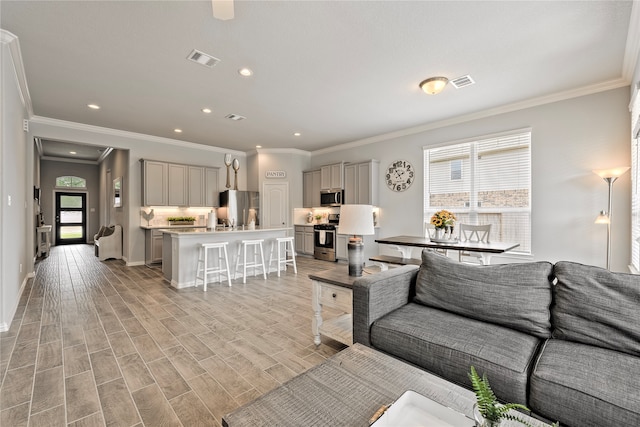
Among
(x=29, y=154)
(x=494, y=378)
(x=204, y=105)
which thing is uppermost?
(x=204, y=105)

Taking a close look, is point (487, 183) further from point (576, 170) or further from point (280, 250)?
point (280, 250)

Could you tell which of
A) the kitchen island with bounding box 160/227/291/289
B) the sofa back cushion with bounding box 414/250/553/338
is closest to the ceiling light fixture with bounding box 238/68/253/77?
the kitchen island with bounding box 160/227/291/289

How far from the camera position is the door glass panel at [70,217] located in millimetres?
10462

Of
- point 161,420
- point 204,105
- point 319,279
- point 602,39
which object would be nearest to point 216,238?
point 204,105

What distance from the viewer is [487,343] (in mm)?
1540

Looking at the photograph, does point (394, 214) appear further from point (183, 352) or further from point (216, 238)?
point (183, 352)

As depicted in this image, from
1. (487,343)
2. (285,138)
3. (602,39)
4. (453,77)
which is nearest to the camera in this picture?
(487,343)

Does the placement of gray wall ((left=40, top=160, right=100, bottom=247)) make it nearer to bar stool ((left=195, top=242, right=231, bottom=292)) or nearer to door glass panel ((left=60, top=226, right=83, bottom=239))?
door glass panel ((left=60, top=226, right=83, bottom=239))

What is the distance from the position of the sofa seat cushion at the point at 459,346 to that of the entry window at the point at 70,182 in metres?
12.9

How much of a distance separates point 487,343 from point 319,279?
4.40 ft

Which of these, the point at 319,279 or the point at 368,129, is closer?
the point at 319,279

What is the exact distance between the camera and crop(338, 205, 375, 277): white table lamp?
99.3 inches

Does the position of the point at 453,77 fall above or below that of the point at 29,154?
above

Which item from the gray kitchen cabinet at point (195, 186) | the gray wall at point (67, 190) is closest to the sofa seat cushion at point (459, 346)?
the gray kitchen cabinet at point (195, 186)
